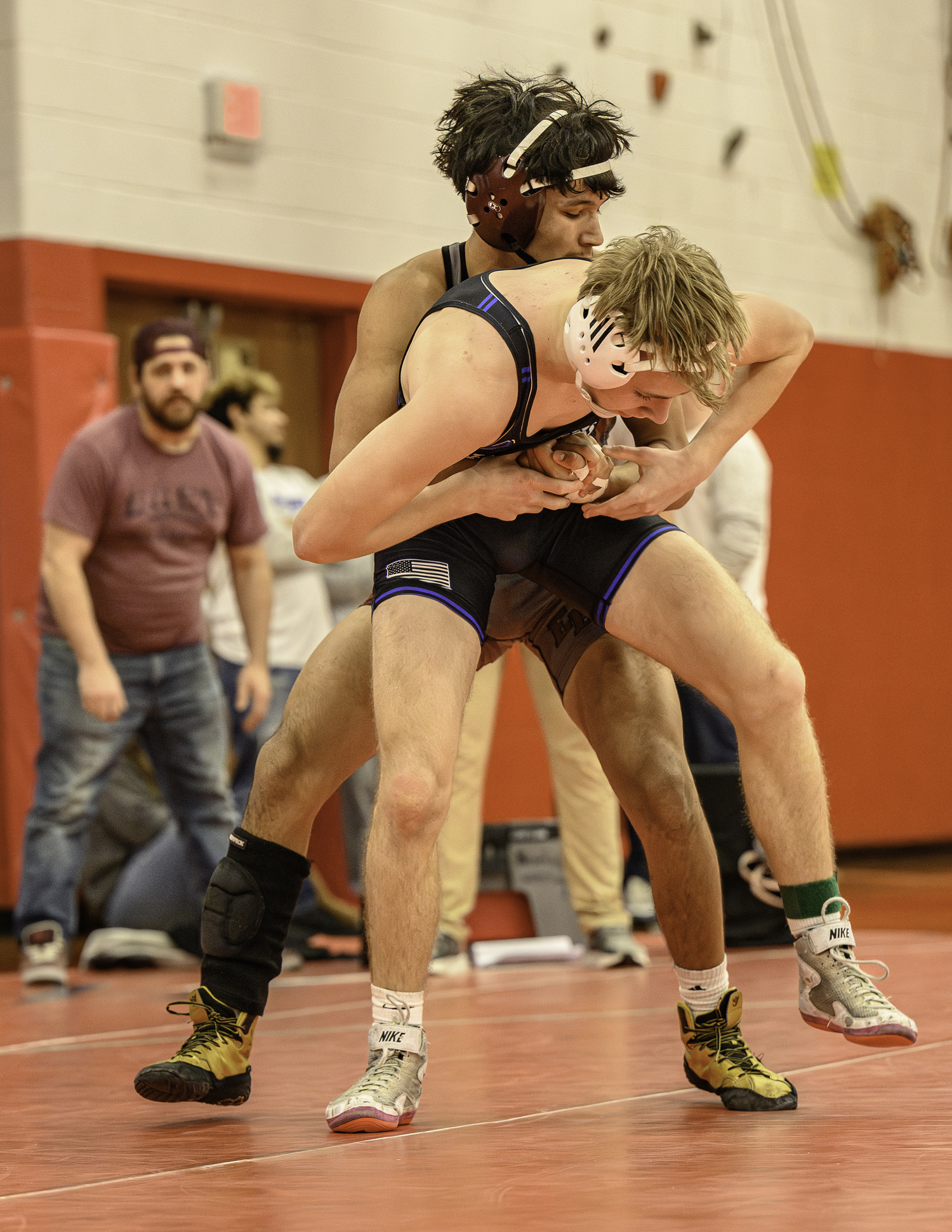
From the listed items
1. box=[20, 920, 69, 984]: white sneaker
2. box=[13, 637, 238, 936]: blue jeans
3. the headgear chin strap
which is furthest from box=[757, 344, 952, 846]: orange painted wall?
the headgear chin strap

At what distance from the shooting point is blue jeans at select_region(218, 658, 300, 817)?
6707 millimetres

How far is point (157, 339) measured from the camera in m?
6.06

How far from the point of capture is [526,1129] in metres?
3.22

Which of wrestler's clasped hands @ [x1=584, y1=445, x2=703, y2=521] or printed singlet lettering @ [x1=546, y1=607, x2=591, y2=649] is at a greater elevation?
wrestler's clasped hands @ [x1=584, y1=445, x2=703, y2=521]

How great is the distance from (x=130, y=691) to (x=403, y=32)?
376cm

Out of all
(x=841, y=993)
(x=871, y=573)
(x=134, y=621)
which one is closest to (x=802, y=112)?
(x=871, y=573)

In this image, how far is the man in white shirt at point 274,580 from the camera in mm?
6953

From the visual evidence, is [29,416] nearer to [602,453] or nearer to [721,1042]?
[602,453]

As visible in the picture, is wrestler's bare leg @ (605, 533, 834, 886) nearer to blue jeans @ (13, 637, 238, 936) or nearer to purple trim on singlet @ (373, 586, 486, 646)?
purple trim on singlet @ (373, 586, 486, 646)

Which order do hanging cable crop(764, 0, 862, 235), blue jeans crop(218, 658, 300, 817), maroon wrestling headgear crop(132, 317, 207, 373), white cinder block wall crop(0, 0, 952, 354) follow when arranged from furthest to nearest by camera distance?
hanging cable crop(764, 0, 862, 235) → white cinder block wall crop(0, 0, 952, 354) → blue jeans crop(218, 658, 300, 817) → maroon wrestling headgear crop(132, 317, 207, 373)

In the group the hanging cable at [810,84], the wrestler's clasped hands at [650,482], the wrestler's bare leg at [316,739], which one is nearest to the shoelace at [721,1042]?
the wrestler's bare leg at [316,739]

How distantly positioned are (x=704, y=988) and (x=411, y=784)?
73 cm

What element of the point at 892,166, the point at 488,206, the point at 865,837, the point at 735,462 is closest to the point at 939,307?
the point at 892,166

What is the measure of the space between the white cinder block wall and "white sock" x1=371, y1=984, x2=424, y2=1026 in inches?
184
